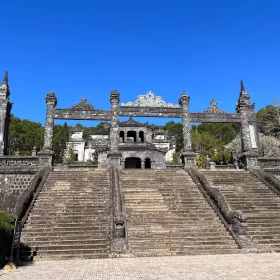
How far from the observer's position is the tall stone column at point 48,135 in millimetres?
16812

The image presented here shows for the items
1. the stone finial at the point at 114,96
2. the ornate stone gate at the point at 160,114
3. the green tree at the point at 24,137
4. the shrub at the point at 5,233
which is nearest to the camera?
the shrub at the point at 5,233

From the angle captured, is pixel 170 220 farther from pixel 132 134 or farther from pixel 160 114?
pixel 132 134

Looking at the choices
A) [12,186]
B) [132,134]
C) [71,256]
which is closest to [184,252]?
[71,256]

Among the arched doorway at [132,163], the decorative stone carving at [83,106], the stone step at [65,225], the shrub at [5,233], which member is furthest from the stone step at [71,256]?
the arched doorway at [132,163]

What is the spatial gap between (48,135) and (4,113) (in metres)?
2.98

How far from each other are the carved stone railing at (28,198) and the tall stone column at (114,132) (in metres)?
4.20

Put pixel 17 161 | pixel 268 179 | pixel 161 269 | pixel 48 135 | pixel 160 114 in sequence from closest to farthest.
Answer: pixel 161 269
pixel 268 179
pixel 17 161
pixel 48 135
pixel 160 114

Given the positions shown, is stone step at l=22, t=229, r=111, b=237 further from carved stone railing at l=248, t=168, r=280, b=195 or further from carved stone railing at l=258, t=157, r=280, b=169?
carved stone railing at l=258, t=157, r=280, b=169

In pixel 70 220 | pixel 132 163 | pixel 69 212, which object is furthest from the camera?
pixel 132 163

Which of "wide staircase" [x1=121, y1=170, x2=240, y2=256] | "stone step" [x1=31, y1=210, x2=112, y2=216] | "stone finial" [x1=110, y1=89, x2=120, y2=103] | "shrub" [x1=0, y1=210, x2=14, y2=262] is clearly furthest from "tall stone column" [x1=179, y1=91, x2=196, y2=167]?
"shrub" [x1=0, y1=210, x2=14, y2=262]

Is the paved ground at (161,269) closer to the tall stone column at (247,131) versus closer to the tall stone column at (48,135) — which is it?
the tall stone column at (48,135)

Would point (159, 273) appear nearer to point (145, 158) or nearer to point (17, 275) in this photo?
point (17, 275)

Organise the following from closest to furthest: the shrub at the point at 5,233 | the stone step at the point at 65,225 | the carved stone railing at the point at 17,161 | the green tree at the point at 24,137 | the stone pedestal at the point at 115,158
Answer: the shrub at the point at 5,233 < the stone step at the point at 65,225 < the carved stone railing at the point at 17,161 < the stone pedestal at the point at 115,158 < the green tree at the point at 24,137

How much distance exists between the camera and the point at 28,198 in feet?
39.1
